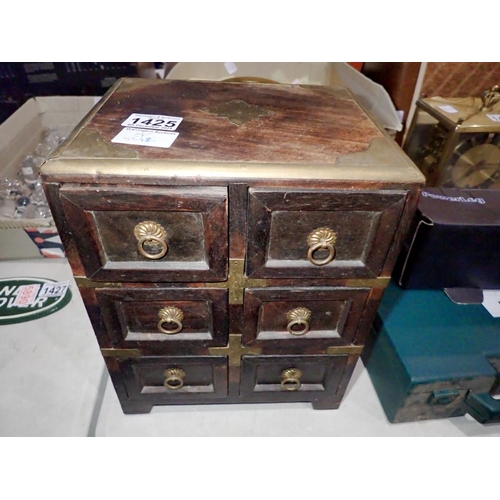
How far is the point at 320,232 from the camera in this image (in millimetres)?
680

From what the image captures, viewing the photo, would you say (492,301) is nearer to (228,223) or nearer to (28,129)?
(228,223)

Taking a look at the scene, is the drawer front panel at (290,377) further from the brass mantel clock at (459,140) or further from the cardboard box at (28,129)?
the cardboard box at (28,129)

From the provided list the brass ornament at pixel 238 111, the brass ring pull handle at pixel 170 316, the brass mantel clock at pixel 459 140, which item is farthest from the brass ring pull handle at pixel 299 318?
the brass mantel clock at pixel 459 140

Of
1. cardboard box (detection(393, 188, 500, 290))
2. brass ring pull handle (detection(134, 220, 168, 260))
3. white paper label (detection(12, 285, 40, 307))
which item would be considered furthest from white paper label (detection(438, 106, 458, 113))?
white paper label (detection(12, 285, 40, 307))

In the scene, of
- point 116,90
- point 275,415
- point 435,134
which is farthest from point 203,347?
point 435,134

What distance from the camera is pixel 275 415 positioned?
1.08m

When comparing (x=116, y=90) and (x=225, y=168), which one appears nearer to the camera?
(x=225, y=168)

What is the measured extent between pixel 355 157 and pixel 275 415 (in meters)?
0.78

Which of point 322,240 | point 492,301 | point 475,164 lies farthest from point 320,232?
point 475,164

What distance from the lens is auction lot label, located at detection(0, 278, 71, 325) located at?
127cm

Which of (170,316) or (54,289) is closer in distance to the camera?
(170,316)

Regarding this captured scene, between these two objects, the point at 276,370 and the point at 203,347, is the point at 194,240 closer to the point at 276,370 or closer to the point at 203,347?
the point at 203,347

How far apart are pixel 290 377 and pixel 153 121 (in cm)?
70

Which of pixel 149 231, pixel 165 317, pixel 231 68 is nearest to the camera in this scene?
pixel 149 231
